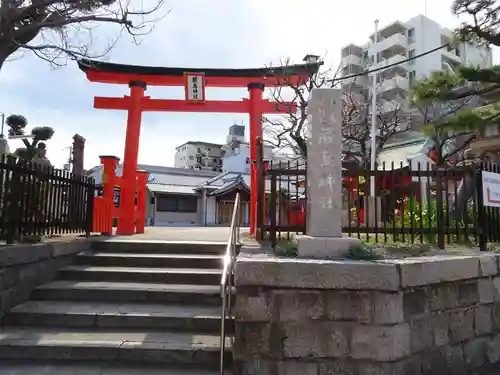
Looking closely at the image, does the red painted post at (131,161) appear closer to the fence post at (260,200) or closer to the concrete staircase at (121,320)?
the concrete staircase at (121,320)

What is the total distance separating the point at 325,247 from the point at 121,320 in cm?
252

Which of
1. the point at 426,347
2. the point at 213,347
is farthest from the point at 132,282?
the point at 426,347

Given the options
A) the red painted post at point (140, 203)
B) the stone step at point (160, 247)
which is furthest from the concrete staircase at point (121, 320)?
the red painted post at point (140, 203)

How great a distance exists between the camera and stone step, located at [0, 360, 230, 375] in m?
3.76

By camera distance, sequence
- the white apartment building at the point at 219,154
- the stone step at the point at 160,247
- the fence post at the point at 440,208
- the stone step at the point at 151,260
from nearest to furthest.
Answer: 1. the fence post at the point at 440,208
2. the stone step at the point at 151,260
3. the stone step at the point at 160,247
4. the white apartment building at the point at 219,154

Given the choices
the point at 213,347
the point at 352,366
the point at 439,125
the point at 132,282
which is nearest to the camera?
the point at 352,366

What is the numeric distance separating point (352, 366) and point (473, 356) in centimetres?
190

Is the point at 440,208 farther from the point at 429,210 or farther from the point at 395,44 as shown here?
the point at 395,44

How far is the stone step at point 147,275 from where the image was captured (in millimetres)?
5449

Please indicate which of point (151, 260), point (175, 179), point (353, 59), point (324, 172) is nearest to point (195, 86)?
point (151, 260)

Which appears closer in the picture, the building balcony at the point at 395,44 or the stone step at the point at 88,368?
the stone step at the point at 88,368

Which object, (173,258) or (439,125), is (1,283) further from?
(439,125)

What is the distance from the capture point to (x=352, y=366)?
371 centimetres

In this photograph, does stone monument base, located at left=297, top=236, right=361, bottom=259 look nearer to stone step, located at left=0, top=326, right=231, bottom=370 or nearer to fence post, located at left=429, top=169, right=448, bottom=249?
stone step, located at left=0, top=326, right=231, bottom=370
